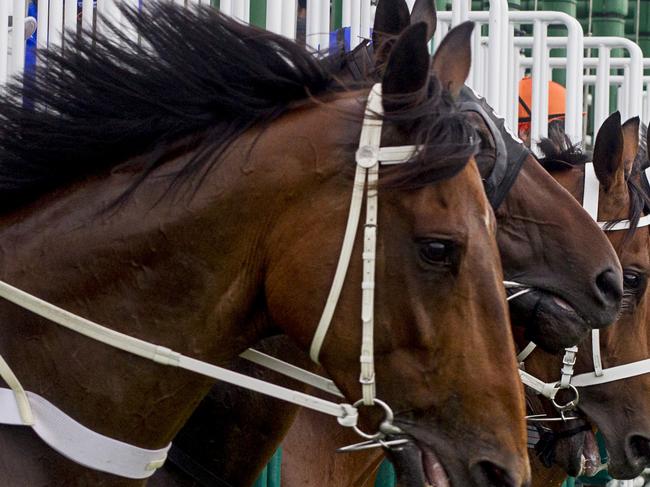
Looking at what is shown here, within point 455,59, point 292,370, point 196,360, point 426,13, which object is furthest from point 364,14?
point 196,360

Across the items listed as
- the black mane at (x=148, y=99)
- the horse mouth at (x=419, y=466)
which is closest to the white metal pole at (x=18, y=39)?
the black mane at (x=148, y=99)

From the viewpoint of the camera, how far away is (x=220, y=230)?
2512 mm

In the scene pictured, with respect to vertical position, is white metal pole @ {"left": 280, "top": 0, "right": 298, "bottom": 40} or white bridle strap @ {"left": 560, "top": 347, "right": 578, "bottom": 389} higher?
white metal pole @ {"left": 280, "top": 0, "right": 298, "bottom": 40}

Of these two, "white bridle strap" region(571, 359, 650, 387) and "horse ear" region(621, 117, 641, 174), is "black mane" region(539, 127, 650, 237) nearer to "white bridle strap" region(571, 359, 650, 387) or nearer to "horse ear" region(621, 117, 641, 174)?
"horse ear" region(621, 117, 641, 174)

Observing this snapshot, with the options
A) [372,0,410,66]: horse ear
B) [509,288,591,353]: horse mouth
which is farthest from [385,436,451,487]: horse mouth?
[509,288,591,353]: horse mouth

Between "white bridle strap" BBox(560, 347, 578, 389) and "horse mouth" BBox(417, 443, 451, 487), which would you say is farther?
"white bridle strap" BBox(560, 347, 578, 389)

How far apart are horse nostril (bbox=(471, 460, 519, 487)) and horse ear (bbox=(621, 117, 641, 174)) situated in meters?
2.33

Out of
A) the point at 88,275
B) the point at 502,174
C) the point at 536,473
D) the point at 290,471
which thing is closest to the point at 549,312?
the point at 502,174

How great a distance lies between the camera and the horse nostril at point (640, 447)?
13.9 ft

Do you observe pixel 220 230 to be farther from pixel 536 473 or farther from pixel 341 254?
pixel 536 473

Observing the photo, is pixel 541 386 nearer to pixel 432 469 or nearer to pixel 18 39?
pixel 432 469

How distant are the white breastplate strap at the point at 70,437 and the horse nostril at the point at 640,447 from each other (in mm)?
2248

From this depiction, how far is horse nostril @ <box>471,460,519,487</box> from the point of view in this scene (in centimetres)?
242

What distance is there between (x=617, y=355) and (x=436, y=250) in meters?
2.12
